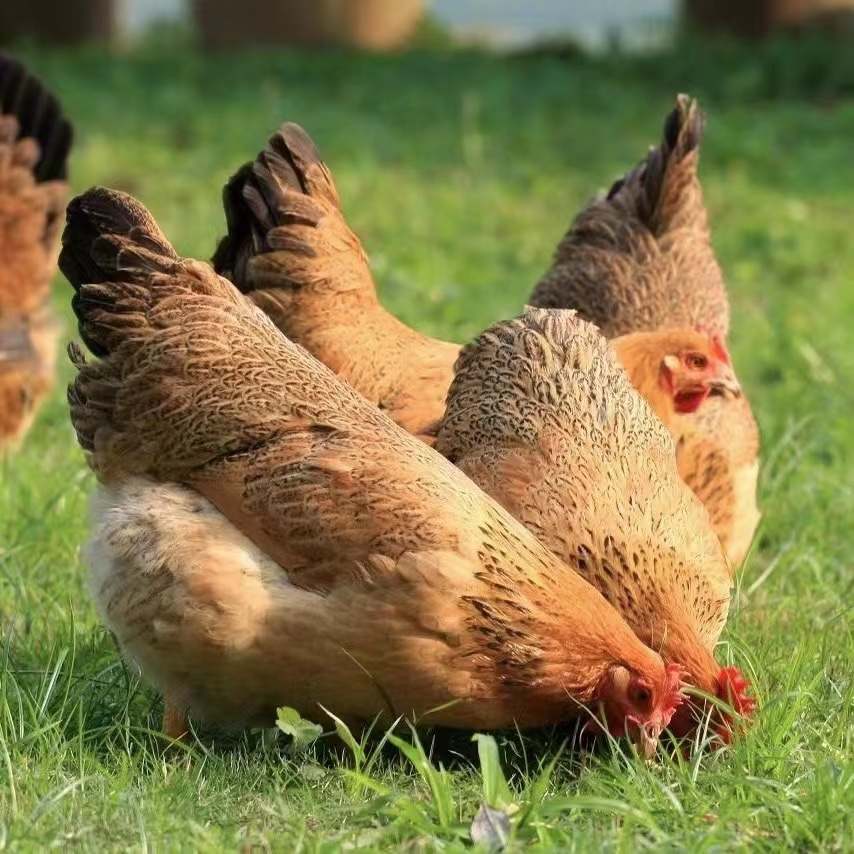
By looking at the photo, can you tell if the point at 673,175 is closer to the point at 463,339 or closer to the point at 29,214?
the point at 463,339

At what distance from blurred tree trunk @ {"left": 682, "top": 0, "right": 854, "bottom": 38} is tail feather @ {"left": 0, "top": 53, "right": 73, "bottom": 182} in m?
9.09

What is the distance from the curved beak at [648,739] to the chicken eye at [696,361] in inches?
57.7

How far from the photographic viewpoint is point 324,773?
3.28 meters

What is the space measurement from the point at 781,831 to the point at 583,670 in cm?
51

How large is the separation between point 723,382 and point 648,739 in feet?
4.94

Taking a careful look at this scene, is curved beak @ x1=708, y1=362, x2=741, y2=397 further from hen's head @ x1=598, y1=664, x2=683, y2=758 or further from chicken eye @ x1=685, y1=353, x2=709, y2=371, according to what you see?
hen's head @ x1=598, y1=664, x2=683, y2=758

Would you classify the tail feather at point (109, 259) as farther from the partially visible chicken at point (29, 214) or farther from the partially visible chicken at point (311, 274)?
the partially visible chicken at point (29, 214)

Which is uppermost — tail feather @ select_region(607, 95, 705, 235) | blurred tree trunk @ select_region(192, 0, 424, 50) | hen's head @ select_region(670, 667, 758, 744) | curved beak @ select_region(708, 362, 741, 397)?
blurred tree trunk @ select_region(192, 0, 424, 50)

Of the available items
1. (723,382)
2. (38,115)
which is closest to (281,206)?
(723,382)

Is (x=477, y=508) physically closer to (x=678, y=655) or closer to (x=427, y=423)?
(x=678, y=655)

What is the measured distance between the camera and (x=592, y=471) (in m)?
3.64

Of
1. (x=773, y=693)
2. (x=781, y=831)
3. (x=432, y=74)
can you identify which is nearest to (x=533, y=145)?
(x=432, y=74)

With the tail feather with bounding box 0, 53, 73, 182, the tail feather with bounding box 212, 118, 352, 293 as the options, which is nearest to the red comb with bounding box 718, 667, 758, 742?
the tail feather with bounding box 212, 118, 352, 293

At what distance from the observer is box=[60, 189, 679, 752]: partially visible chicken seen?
10.4 feet
